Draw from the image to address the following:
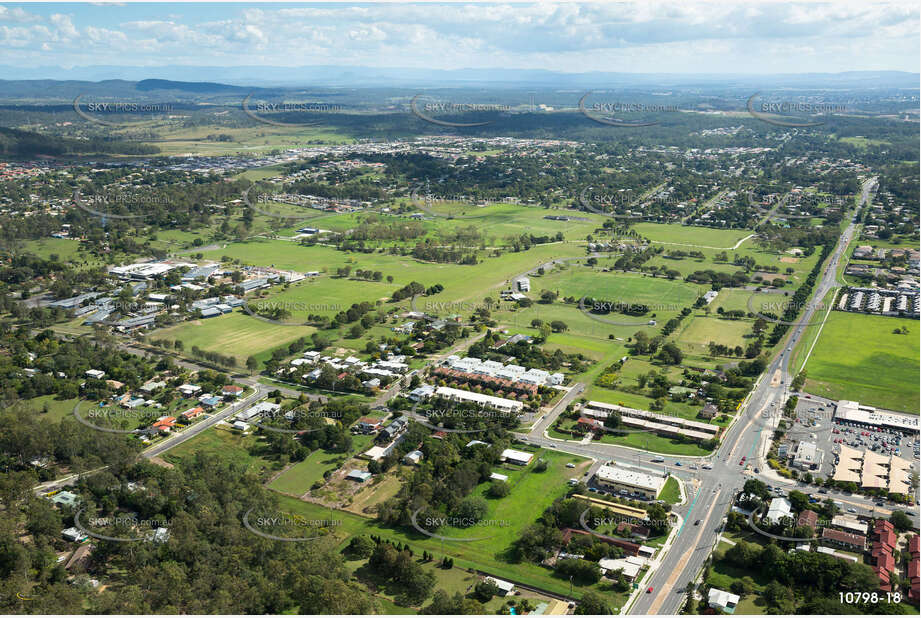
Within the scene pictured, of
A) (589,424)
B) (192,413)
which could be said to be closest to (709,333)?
(589,424)

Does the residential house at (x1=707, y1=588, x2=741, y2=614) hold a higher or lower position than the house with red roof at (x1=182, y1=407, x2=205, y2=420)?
lower

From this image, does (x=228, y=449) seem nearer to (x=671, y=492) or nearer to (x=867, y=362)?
(x=671, y=492)

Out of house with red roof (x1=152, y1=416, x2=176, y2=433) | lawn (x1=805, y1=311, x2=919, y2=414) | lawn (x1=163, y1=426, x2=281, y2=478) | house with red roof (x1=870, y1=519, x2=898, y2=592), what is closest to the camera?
house with red roof (x1=870, y1=519, x2=898, y2=592)

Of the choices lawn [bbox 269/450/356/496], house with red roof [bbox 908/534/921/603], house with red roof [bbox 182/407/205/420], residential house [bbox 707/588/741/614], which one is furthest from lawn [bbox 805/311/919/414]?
house with red roof [bbox 182/407/205/420]

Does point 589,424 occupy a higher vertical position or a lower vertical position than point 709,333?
lower

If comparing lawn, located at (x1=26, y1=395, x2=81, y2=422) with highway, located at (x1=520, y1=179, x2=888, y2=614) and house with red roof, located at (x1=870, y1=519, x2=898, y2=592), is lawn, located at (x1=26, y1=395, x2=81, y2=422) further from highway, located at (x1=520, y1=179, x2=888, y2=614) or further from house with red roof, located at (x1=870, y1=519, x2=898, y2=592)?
house with red roof, located at (x1=870, y1=519, x2=898, y2=592)

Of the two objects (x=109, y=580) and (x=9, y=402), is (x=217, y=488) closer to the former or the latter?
(x=109, y=580)

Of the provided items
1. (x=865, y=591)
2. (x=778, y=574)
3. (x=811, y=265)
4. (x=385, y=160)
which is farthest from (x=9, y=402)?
(x=385, y=160)
